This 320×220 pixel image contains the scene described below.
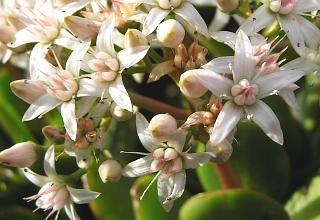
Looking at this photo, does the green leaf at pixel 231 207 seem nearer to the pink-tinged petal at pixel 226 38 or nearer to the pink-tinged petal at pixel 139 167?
the pink-tinged petal at pixel 139 167

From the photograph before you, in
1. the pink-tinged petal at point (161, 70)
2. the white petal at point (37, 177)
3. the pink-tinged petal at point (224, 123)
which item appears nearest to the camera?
the pink-tinged petal at point (224, 123)

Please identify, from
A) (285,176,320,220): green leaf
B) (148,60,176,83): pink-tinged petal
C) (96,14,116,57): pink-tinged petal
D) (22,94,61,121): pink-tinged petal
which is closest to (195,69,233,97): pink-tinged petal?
(148,60,176,83): pink-tinged petal

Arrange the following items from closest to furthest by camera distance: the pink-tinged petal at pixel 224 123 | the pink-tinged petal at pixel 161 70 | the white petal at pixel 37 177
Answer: the pink-tinged petal at pixel 224 123
the pink-tinged petal at pixel 161 70
the white petal at pixel 37 177

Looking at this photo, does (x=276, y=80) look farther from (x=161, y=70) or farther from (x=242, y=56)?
(x=161, y=70)

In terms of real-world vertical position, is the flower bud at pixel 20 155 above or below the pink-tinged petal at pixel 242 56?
below

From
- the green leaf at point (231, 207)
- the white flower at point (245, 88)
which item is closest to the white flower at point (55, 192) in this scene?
the green leaf at point (231, 207)

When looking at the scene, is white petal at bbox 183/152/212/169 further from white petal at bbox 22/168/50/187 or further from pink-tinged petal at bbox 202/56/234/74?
white petal at bbox 22/168/50/187

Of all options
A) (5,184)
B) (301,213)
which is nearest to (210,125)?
(301,213)
